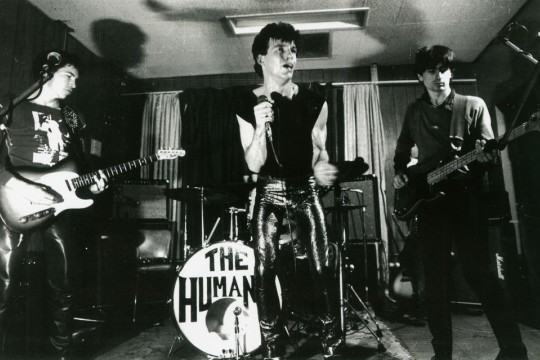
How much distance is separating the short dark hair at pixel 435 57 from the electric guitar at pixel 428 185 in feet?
1.96

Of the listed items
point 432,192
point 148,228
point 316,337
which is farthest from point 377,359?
point 148,228

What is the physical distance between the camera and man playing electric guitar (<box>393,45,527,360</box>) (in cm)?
188

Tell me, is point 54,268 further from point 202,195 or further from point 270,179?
point 270,179

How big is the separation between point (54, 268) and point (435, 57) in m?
2.87

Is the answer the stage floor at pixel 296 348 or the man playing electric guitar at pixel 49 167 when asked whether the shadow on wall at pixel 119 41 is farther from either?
the stage floor at pixel 296 348

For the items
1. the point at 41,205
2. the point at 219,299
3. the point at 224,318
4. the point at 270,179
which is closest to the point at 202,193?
the point at 219,299

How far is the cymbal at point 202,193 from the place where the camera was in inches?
116

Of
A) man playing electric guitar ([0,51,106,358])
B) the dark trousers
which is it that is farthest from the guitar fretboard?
man playing electric guitar ([0,51,106,358])

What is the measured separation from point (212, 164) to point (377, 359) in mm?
3634

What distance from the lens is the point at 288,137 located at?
1.86m

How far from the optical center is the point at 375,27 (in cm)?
426

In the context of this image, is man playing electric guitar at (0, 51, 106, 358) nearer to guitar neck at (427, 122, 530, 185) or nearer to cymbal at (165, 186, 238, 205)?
cymbal at (165, 186, 238, 205)

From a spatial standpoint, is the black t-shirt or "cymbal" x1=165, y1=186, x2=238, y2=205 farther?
"cymbal" x1=165, y1=186, x2=238, y2=205

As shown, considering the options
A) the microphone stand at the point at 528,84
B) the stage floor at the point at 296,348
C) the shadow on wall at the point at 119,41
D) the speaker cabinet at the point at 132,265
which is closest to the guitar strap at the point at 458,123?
the microphone stand at the point at 528,84
